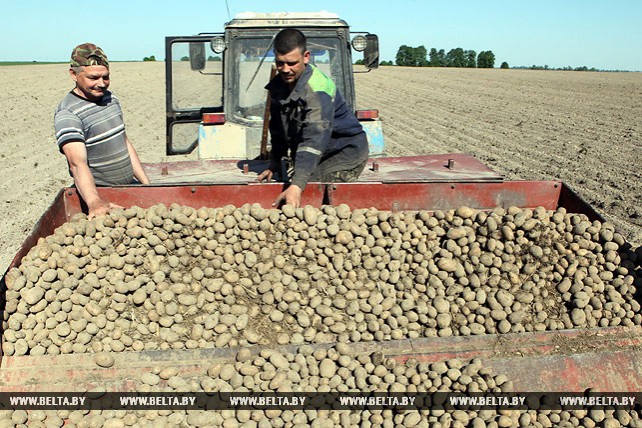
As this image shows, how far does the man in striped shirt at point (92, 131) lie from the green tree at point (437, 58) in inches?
2445

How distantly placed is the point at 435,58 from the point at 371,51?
203 feet

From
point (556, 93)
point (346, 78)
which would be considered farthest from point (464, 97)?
point (346, 78)

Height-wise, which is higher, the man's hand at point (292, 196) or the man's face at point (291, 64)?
the man's face at point (291, 64)

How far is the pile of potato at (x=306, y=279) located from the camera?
3.03 m

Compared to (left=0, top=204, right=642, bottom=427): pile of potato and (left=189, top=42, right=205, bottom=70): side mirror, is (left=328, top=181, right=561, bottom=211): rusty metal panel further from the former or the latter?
(left=189, top=42, right=205, bottom=70): side mirror

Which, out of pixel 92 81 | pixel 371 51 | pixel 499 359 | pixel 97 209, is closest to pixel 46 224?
pixel 97 209

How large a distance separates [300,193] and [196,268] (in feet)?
2.49

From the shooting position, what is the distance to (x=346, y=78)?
5.38m

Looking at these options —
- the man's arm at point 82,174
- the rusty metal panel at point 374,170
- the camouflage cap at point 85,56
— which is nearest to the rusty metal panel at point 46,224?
the man's arm at point 82,174

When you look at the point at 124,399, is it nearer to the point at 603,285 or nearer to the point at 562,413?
the point at 562,413

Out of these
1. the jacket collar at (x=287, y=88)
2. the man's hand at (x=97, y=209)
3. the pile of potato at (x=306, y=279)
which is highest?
the jacket collar at (x=287, y=88)

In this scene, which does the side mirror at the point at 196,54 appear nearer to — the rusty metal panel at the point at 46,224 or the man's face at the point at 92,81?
the man's face at the point at 92,81

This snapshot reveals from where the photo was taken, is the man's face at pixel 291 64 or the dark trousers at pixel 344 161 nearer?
the man's face at pixel 291 64

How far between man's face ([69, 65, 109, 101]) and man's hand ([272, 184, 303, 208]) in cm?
129
